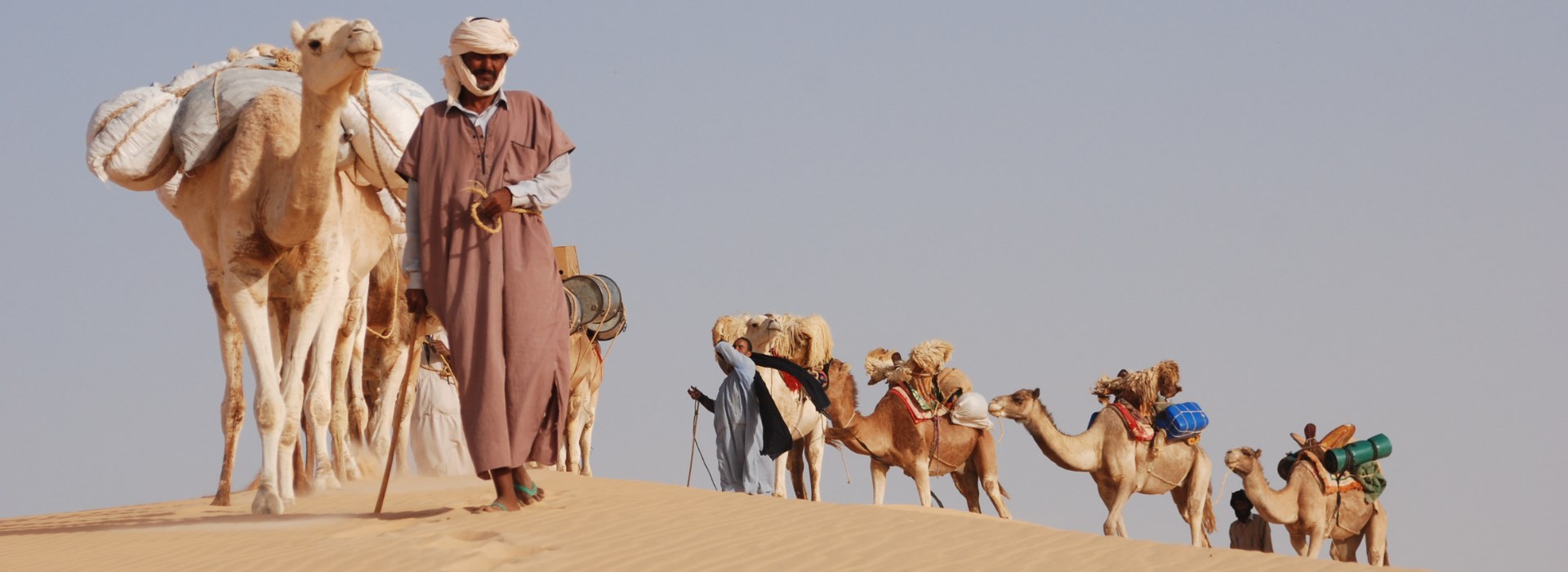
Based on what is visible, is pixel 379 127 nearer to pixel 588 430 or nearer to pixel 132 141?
pixel 132 141

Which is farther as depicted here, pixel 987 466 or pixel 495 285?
pixel 987 466

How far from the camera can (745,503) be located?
8.20 metres

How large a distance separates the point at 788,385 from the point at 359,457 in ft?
12.7

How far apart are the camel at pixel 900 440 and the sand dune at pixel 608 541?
732 cm

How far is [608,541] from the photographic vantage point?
6715 mm

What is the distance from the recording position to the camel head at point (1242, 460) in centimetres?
1669

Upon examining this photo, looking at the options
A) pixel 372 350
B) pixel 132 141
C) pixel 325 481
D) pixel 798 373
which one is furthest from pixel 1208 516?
pixel 132 141

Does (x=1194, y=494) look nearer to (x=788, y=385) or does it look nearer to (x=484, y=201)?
(x=788, y=385)

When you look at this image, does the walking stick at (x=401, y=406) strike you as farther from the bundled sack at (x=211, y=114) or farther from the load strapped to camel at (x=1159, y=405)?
the load strapped to camel at (x=1159, y=405)

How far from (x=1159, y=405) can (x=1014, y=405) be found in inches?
50.9

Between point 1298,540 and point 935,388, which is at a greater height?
point 935,388

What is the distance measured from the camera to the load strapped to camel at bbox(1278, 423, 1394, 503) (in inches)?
673

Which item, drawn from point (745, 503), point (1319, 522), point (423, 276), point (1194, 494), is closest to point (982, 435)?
point (1194, 494)

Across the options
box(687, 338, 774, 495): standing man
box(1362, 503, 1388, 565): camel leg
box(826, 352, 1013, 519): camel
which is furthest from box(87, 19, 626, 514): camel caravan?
box(1362, 503, 1388, 565): camel leg
